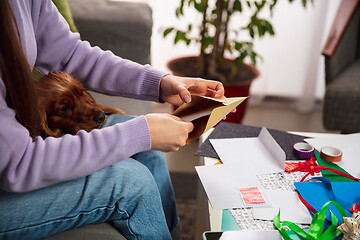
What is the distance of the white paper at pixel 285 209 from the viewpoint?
871 millimetres

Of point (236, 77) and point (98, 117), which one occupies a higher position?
point (98, 117)

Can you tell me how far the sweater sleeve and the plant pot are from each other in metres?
0.87

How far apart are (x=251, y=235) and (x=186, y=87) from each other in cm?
43

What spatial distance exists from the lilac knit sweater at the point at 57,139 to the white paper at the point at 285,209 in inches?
11.2

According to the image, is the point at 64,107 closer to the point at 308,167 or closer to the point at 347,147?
the point at 308,167

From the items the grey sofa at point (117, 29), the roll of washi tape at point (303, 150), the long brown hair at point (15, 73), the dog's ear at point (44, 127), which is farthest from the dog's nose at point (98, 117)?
the roll of washi tape at point (303, 150)

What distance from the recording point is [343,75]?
5.78 ft

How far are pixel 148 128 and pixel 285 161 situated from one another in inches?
15.8

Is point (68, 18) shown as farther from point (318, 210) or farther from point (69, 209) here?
point (318, 210)

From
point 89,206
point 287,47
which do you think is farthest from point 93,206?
point 287,47

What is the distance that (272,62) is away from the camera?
236cm

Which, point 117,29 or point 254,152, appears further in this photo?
point 117,29

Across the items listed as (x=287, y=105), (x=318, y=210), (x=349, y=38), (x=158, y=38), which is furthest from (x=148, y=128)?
(x=287, y=105)

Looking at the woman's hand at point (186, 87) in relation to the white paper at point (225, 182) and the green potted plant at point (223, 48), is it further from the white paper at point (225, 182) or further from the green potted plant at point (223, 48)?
the green potted plant at point (223, 48)
